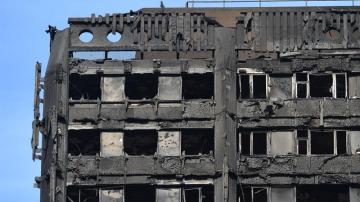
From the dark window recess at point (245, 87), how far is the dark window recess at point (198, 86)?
172cm

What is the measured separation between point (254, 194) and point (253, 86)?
20.8 feet

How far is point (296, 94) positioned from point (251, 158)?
4610 millimetres

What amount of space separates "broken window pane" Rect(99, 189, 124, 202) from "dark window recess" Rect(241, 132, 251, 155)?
724 centimetres

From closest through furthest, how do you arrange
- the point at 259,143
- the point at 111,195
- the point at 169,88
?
the point at 111,195
the point at 259,143
the point at 169,88

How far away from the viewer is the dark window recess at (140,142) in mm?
59375

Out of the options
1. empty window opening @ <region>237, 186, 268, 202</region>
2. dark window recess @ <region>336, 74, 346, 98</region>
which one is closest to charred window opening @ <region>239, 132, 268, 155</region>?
empty window opening @ <region>237, 186, 268, 202</region>

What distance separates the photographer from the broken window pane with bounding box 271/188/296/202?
57.9m


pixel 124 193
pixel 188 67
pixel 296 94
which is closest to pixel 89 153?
pixel 124 193

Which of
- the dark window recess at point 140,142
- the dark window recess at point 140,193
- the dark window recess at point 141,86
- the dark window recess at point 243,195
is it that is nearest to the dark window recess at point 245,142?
the dark window recess at point 243,195

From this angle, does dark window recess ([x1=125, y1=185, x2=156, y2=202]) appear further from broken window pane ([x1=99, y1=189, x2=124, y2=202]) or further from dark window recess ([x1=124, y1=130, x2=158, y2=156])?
dark window recess ([x1=124, y1=130, x2=158, y2=156])

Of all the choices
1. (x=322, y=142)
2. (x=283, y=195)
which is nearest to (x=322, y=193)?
(x=283, y=195)

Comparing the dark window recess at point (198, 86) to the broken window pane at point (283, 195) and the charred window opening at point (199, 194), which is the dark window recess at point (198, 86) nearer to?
the charred window opening at point (199, 194)

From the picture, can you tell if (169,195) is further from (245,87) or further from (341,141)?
(341,141)

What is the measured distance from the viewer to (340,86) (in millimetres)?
59781
